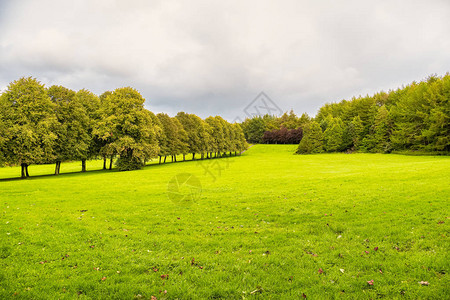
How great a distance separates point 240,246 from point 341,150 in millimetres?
90460

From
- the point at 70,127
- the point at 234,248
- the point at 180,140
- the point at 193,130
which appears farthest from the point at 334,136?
the point at 234,248

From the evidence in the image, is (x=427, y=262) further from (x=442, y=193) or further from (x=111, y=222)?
(x=111, y=222)

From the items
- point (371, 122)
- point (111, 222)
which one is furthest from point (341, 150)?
point (111, 222)

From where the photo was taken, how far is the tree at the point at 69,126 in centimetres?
3753

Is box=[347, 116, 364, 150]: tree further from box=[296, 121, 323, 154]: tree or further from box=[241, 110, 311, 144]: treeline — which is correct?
box=[241, 110, 311, 144]: treeline

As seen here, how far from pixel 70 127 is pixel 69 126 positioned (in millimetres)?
229

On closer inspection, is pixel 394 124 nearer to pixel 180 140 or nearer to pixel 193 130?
pixel 193 130

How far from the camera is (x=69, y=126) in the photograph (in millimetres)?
39594

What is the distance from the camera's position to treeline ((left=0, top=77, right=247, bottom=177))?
31.9 metres

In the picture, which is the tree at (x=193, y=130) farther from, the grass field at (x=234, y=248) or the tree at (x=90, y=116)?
the grass field at (x=234, y=248)

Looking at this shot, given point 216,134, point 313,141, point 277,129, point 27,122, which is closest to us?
point 27,122

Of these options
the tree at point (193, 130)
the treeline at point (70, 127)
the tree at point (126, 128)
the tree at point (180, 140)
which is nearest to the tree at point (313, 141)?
the tree at point (193, 130)

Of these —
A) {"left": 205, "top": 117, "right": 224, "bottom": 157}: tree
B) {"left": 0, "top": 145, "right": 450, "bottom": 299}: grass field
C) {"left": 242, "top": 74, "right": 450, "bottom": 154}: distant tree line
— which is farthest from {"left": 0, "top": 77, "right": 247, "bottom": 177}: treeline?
{"left": 242, "top": 74, "right": 450, "bottom": 154}: distant tree line

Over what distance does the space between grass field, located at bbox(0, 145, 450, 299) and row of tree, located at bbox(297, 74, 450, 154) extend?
56434mm
